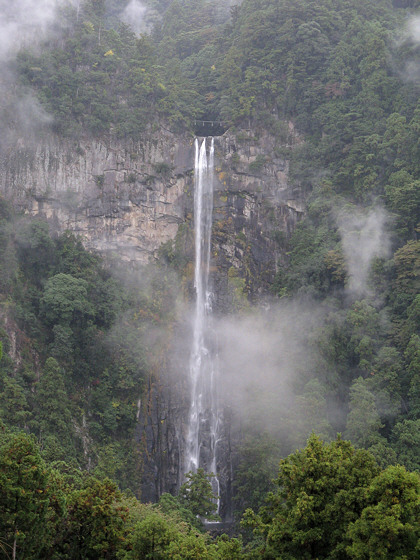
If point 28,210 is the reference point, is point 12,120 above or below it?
above

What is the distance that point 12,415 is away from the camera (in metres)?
24.2

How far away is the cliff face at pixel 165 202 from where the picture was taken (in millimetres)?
31812

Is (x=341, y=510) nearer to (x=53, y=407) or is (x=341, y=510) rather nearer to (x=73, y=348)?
(x=53, y=407)

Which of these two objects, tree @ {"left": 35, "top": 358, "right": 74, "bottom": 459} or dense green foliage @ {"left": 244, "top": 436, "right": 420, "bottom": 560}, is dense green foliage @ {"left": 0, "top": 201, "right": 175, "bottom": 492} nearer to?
tree @ {"left": 35, "top": 358, "right": 74, "bottom": 459}

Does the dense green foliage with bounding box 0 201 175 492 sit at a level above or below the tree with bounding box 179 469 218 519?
above

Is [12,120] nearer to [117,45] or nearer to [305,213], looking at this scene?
[117,45]

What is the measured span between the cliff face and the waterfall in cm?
44

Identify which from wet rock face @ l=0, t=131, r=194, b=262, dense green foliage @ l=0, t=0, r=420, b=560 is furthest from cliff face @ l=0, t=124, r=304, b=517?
dense green foliage @ l=0, t=0, r=420, b=560

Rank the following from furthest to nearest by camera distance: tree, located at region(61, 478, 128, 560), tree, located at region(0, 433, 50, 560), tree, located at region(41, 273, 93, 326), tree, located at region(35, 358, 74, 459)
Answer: tree, located at region(41, 273, 93, 326), tree, located at region(35, 358, 74, 459), tree, located at region(61, 478, 128, 560), tree, located at region(0, 433, 50, 560)

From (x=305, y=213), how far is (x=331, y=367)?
10.7 m

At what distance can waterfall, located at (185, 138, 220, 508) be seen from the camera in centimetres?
3055

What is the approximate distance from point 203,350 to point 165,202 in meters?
9.09

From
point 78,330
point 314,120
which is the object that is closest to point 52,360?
point 78,330

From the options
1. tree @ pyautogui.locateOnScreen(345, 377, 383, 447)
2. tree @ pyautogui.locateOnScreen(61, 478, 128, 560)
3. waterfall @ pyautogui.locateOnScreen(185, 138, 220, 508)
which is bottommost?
tree @ pyautogui.locateOnScreen(61, 478, 128, 560)
